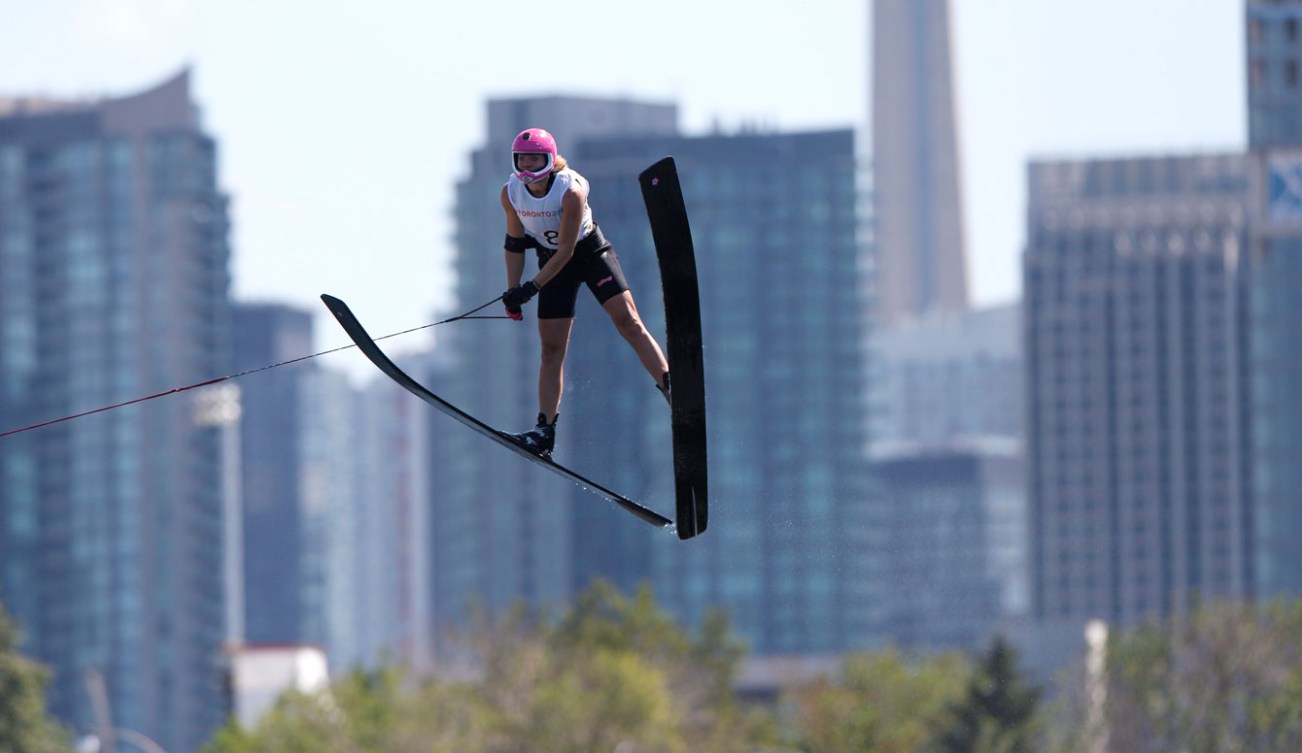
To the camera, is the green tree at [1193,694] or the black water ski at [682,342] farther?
the green tree at [1193,694]

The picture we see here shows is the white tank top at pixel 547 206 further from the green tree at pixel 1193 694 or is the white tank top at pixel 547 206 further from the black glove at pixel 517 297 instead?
the green tree at pixel 1193 694

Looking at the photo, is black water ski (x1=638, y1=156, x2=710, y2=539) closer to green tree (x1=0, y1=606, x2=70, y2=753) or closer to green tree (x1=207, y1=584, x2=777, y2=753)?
green tree (x1=207, y1=584, x2=777, y2=753)

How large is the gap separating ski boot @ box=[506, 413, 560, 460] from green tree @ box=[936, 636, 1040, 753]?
74.2m

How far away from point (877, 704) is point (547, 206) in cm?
9042

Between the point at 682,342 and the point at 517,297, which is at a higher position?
the point at 517,297

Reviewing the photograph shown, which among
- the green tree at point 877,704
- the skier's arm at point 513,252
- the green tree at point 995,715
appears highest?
the skier's arm at point 513,252

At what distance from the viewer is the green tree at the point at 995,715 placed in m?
97.1

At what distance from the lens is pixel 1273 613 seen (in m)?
119

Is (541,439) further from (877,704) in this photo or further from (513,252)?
(877,704)

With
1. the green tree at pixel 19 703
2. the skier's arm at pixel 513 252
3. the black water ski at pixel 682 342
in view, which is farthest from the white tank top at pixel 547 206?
the green tree at pixel 19 703

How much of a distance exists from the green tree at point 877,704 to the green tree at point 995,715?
1371mm

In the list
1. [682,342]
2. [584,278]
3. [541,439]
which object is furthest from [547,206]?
[541,439]

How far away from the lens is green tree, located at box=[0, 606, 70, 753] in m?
106

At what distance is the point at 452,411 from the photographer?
77.4 ft
